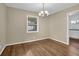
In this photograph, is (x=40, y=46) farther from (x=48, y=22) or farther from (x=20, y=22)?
(x=20, y=22)

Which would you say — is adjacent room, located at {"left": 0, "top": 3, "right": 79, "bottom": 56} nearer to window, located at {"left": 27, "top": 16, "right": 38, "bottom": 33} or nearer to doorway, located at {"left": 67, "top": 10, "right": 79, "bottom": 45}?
window, located at {"left": 27, "top": 16, "right": 38, "bottom": 33}

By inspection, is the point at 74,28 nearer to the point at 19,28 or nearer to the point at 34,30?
the point at 34,30

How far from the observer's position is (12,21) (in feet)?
10.1

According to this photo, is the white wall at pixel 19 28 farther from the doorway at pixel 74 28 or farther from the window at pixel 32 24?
the doorway at pixel 74 28

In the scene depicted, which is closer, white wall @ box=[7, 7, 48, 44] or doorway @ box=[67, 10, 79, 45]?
white wall @ box=[7, 7, 48, 44]

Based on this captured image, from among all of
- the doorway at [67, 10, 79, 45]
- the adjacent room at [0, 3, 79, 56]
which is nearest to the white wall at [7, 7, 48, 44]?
the adjacent room at [0, 3, 79, 56]

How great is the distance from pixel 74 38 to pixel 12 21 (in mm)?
3524

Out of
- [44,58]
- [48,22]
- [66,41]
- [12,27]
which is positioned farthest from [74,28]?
[44,58]

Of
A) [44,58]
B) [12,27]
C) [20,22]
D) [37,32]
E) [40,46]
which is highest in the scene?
[20,22]

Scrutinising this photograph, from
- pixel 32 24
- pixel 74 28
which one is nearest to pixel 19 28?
pixel 32 24

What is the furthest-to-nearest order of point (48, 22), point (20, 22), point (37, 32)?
point (20, 22)
point (37, 32)
point (48, 22)

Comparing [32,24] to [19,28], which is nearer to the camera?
[32,24]

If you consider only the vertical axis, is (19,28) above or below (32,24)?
below

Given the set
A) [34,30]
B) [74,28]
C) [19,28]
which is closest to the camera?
[34,30]
